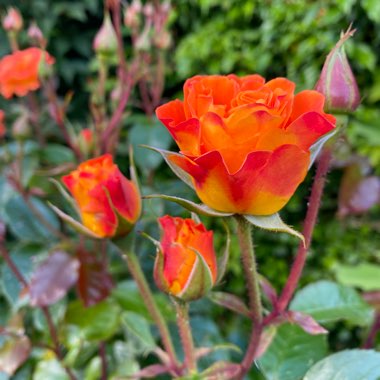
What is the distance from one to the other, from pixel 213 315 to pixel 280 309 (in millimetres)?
1076

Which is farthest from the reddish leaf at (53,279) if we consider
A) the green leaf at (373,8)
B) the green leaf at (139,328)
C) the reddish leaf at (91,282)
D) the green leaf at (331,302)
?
the green leaf at (373,8)

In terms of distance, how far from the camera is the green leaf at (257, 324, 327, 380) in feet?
2.15

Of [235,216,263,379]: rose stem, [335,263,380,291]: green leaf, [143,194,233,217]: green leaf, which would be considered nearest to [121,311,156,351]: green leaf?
[235,216,263,379]: rose stem

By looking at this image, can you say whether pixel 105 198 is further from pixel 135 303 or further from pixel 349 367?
pixel 135 303

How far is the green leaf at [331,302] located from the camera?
2.44ft

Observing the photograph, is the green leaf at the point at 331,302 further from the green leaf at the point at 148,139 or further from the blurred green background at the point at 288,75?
the green leaf at the point at 148,139

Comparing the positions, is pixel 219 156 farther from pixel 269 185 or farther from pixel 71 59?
pixel 71 59

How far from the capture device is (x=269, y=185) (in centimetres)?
44

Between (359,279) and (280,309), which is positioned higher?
(280,309)

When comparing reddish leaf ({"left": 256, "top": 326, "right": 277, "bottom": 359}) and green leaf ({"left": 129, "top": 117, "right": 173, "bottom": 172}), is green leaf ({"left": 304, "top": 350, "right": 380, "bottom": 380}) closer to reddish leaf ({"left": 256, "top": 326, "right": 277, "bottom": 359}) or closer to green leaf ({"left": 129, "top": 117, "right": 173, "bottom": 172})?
reddish leaf ({"left": 256, "top": 326, "right": 277, "bottom": 359})

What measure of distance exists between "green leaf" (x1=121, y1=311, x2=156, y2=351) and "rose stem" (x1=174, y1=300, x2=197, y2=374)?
Answer: 0.11 metres

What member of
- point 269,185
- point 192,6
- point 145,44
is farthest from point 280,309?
point 192,6

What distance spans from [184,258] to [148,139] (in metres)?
0.85

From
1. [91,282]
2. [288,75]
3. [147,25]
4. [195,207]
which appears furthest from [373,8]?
[195,207]
